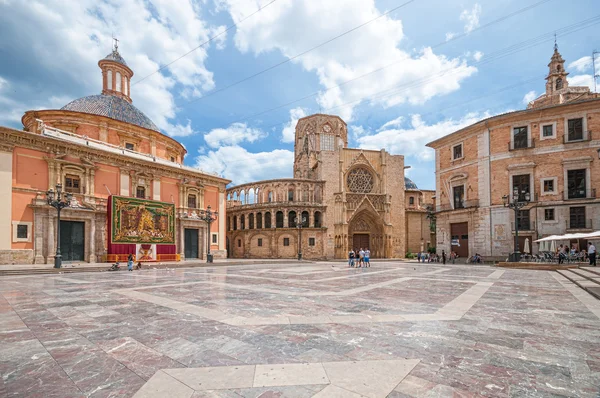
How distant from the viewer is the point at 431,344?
4.60 meters

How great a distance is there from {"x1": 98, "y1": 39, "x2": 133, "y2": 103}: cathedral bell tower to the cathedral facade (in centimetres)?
1665

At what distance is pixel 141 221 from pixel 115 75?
1887 centimetres

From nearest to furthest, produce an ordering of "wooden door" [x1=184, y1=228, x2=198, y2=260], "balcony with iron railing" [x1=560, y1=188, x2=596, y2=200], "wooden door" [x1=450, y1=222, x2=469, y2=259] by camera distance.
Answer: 1. "balcony with iron railing" [x1=560, y1=188, x2=596, y2=200]
2. "wooden door" [x1=450, y1=222, x2=469, y2=259]
3. "wooden door" [x1=184, y1=228, x2=198, y2=260]

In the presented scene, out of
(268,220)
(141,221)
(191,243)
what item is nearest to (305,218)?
(268,220)

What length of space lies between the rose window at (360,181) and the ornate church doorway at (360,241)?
5637mm

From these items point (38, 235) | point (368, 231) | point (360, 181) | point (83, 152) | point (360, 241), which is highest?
point (83, 152)

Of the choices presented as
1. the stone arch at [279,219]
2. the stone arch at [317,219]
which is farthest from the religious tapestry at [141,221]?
the stone arch at [317,219]

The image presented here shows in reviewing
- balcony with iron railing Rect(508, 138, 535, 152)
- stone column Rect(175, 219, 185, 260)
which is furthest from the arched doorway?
stone column Rect(175, 219, 185, 260)

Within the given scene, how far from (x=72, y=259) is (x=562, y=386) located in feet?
86.2

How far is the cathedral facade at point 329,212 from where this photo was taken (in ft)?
122

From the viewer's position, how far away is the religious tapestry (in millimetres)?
23703

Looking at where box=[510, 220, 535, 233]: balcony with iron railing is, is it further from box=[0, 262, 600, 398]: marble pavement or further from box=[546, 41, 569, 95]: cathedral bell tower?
box=[546, 41, 569, 95]: cathedral bell tower

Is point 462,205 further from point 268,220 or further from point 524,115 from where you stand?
point 268,220

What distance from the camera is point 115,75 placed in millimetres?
34156
